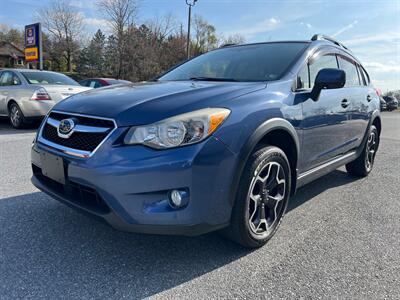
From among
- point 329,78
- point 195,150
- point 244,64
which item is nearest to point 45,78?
point 244,64

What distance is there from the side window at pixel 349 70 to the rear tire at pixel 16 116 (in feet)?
22.4

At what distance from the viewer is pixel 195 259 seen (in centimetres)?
245

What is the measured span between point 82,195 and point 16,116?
683 centimetres

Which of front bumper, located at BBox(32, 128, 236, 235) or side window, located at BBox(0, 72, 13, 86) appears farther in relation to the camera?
side window, located at BBox(0, 72, 13, 86)

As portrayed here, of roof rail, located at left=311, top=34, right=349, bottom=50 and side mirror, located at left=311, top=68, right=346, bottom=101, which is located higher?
roof rail, located at left=311, top=34, right=349, bottom=50

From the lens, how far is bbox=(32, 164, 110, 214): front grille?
7.04ft

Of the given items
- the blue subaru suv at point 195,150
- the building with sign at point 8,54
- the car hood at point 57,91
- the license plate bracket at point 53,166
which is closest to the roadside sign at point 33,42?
the car hood at point 57,91

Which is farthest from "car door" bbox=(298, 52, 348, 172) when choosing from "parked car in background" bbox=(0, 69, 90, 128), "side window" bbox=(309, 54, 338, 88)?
"parked car in background" bbox=(0, 69, 90, 128)

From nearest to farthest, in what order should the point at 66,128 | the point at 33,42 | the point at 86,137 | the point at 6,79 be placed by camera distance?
the point at 86,137
the point at 66,128
the point at 6,79
the point at 33,42

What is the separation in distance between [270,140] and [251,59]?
1.06 m

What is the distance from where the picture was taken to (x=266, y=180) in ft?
8.54

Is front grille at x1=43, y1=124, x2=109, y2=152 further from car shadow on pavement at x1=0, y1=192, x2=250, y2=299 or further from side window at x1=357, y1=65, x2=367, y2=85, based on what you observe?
side window at x1=357, y1=65, x2=367, y2=85

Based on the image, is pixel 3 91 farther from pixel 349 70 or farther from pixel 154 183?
pixel 154 183

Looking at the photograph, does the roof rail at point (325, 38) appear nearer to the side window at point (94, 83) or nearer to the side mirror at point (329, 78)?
the side mirror at point (329, 78)
